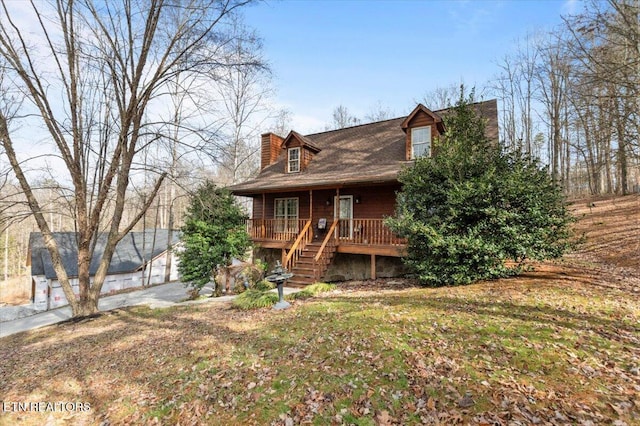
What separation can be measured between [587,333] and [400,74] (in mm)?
16037

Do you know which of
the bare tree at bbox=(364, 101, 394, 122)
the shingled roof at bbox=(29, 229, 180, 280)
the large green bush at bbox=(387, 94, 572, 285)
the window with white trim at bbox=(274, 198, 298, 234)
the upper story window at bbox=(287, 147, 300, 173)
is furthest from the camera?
the bare tree at bbox=(364, 101, 394, 122)

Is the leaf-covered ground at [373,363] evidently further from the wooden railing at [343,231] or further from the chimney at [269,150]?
the chimney at [269,150]

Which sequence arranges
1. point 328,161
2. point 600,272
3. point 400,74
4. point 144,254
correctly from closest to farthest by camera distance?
1. point 600,272
2. point 328,161
3. point 400,74
4. point 144,254

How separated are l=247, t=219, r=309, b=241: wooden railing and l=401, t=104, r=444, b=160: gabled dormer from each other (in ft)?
18.7

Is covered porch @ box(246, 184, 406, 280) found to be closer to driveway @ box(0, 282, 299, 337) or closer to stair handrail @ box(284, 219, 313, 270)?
stair handrail @ box(284, 219, 313, 270)

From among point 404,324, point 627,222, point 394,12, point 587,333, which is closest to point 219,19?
point 394,12

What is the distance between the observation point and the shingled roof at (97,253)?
21.2 m

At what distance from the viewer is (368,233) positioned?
11.5 metres

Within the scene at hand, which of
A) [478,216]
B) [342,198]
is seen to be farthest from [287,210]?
[478,216]

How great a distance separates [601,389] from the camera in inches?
128

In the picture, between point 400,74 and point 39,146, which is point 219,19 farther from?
point 400,74

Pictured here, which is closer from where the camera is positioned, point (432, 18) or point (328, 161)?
point (432, 18)

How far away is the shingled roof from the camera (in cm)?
2116

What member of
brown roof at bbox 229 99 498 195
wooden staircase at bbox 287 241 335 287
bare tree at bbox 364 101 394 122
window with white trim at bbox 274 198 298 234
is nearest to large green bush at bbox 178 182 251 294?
brown roof at bbox 229 99 498 195
